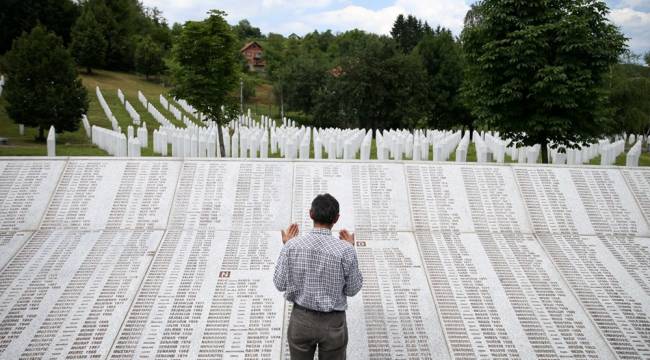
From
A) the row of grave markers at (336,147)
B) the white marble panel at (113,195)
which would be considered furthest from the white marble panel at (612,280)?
the white marble panel at (113,195)

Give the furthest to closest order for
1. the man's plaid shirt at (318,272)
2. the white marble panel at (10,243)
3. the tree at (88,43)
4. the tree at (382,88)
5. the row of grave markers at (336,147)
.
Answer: the tree at (88,43) → the tree at (382,88) → the row of grave markers at (336,147) → the white marble panel at (10,243) → the man's plaid shirt at (318,272)

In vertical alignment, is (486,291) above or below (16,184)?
below

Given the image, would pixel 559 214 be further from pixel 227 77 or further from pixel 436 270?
pixel 227 77

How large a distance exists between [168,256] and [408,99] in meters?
32.9

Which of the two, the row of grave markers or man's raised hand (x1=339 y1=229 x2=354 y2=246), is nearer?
man's raised hand (x1=339 y1=229 x2=354 y2=246)

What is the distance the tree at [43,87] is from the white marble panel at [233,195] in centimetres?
1816

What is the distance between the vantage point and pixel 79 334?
5.25m

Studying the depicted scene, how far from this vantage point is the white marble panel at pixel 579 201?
24.1 ft

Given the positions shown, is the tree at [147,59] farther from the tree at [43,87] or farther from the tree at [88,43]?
the tree at [43,87]

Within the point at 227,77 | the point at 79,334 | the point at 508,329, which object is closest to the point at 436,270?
the point at 508,329

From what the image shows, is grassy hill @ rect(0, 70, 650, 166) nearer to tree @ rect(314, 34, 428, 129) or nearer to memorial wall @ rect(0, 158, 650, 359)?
tree @ rect(314, 34, 428, 129)

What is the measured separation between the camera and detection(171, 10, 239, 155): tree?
18047mm

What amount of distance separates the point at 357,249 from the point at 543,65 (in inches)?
360

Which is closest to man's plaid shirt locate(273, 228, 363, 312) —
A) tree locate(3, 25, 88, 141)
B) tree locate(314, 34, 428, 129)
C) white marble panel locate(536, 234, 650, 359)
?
white marble panel locate(536, 234, 650, 359)
